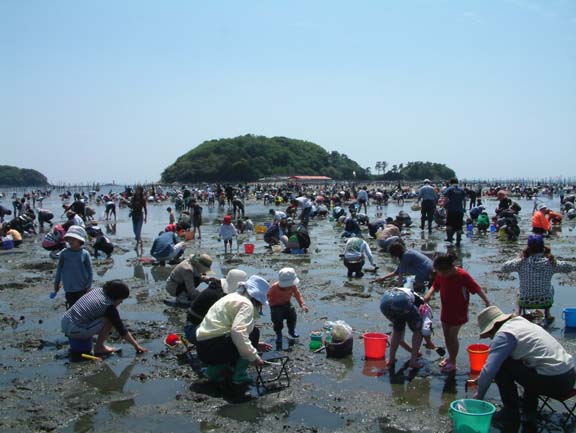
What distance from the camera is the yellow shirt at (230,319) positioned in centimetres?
562

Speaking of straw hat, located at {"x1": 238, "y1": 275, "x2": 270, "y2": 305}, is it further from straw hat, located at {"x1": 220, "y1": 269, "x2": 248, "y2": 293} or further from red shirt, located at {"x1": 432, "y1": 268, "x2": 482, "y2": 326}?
red shirt, located at {"x1": 432, "y1": 268, "x2": 482, "y2": 326}

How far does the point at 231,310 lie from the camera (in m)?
5.82

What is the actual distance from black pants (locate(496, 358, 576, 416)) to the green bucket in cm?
46

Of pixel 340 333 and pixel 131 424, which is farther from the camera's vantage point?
pixel 340 333

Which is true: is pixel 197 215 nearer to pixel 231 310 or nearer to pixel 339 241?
pixel 339 241

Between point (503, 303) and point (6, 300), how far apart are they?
9104mm

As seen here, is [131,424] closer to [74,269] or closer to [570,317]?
[74,269]

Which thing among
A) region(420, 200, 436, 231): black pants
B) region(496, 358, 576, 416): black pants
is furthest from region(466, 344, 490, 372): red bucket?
region(420, 200, 436, 231): black pants

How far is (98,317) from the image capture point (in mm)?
7059

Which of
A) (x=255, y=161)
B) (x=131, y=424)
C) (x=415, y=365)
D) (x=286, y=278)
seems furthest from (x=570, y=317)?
(x=255, y=161)

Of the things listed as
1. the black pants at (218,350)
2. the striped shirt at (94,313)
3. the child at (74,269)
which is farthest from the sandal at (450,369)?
the child at (74,269)

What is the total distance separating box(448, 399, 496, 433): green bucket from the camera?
448 cm

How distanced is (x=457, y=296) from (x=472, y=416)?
190 cm

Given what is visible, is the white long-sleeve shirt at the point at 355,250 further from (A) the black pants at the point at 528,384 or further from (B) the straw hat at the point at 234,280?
(A) the black pants at the point at 528,384
